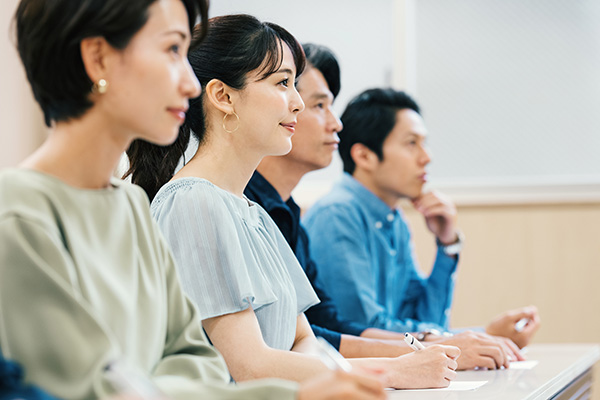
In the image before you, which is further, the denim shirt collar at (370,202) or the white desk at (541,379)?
the denim shirt collar at (370,202)

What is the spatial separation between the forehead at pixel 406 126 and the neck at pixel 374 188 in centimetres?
15

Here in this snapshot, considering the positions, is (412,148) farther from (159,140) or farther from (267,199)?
(159,140)

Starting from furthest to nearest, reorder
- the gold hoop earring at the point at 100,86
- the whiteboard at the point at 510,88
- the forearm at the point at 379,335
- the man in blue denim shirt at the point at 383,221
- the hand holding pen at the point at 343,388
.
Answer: the whiteboard at the point at 510,88, the man in blue denim shirt at the point at 383,221, the forearm at the point at 379,335, the gold hoop earring at the point at 100,86, the hand holding pen at the point at 343,388

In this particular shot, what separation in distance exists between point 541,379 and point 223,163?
0.71m

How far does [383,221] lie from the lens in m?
2.46

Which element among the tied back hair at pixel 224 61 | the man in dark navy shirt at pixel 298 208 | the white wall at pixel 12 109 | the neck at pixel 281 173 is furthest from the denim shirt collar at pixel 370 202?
the white wall at pixel 12 109

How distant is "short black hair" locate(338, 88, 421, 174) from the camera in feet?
8.46

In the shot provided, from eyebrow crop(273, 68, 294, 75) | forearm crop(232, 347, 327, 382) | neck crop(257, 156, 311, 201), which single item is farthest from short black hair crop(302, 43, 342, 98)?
forearm crop(232, 347, 327, 382)

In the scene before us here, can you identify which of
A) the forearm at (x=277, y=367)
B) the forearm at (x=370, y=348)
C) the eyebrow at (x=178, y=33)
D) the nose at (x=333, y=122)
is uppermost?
the eyebrow at (x=178, y=33)

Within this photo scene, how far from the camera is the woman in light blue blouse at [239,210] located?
3.85ft

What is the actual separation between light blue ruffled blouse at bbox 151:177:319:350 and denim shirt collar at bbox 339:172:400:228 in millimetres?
1116

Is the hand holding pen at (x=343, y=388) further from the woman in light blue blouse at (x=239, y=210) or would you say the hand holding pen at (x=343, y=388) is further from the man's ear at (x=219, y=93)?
the man's ear at (x=219, y=93)

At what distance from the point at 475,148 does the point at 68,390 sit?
2884 mm

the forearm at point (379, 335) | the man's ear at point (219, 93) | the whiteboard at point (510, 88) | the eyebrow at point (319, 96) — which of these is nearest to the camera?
the man's ear at point (219, 93)
